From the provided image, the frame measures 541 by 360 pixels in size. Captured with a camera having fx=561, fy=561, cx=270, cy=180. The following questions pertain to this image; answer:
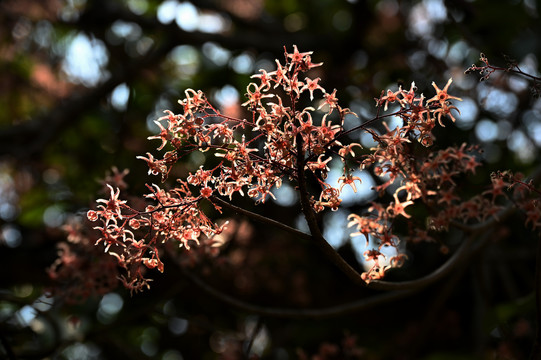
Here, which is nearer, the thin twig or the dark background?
the thin twig

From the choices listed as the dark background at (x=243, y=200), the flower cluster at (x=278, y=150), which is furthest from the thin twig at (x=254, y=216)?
the dark background at (x=243, y=200)

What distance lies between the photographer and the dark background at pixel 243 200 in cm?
296

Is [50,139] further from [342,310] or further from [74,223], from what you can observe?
[342,310]

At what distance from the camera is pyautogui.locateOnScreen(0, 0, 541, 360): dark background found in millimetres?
2959

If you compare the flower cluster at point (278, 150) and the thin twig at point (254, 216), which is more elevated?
the flower cluster at point (278, 150)

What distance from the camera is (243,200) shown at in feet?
10.2

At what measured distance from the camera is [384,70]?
4.20 m

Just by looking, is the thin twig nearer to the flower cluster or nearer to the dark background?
the flower cluster

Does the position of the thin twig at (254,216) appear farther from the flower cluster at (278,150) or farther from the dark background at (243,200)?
the dark background at (243,200)

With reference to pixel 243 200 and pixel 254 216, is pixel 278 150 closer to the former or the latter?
pixel 254 216

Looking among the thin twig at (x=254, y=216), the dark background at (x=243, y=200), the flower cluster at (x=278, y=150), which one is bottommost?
the thin twig at (x=254, y=216)

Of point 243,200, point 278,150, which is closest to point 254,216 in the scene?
point 278,150

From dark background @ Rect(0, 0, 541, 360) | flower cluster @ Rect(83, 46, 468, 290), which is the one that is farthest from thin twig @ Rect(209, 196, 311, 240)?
dark background @ Rect(0, 0, 541, 360)

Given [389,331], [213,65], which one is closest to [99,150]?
[213,65]
